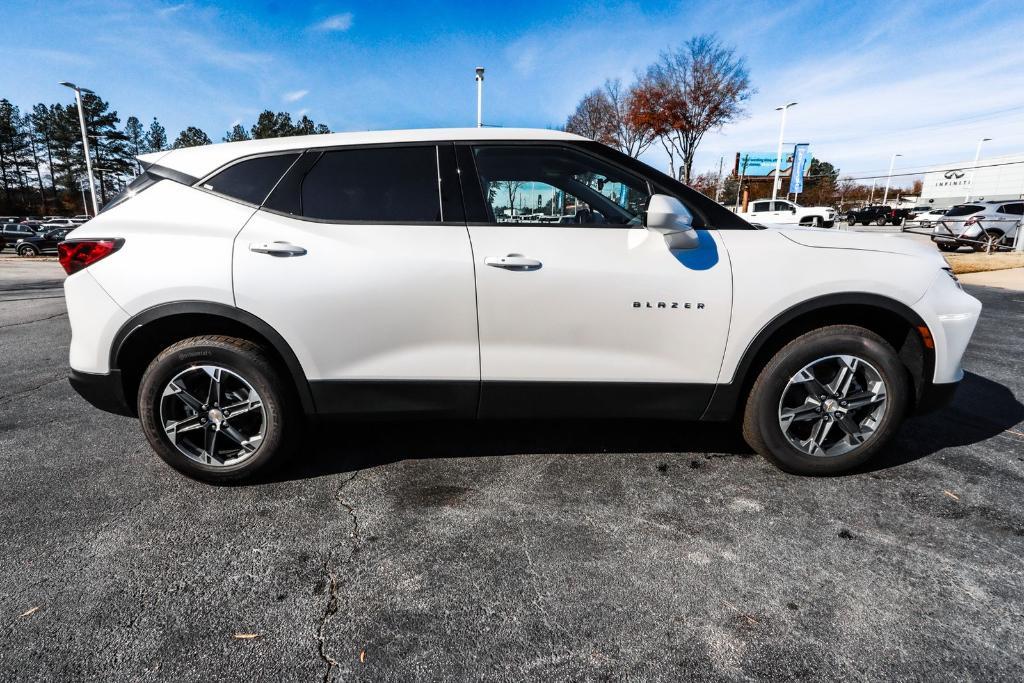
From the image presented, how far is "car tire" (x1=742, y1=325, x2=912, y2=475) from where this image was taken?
2.57 metres

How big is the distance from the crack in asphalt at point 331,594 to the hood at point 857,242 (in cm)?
250

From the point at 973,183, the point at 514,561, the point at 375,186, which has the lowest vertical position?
the point at 514,561

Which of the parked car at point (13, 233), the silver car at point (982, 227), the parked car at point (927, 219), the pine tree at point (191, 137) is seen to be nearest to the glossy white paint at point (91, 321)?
the silver car at point (982, 227)

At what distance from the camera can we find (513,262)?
2414 millimetres

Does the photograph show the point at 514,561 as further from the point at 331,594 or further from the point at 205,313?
the point at 205,313

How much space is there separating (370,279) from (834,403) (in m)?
2.38

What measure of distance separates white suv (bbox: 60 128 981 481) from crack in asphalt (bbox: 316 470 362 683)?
48cm

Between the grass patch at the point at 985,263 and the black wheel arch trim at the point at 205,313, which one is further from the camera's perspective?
the grass patch at the point at 985,263

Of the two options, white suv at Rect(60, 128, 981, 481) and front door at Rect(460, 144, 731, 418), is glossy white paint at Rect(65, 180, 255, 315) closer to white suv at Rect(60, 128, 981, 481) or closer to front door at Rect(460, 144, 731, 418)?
white suv at Rect(60, 128, 981, 481)

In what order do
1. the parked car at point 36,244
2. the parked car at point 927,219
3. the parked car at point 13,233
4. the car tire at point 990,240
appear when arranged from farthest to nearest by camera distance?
the parked car at point 927,219, the parked car at point 13,233, the parked car at point 36,244, the car tire at point 990,240

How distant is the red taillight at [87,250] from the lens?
8.04 feet

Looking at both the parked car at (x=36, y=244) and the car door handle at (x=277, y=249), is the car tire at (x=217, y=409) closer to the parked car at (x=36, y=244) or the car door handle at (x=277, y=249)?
the car door handle at (x=277, y=249)

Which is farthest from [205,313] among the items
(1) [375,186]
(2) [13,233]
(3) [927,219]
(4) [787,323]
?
(3) [927,219]

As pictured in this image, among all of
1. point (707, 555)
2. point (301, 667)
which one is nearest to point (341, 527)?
point (301, 667)
